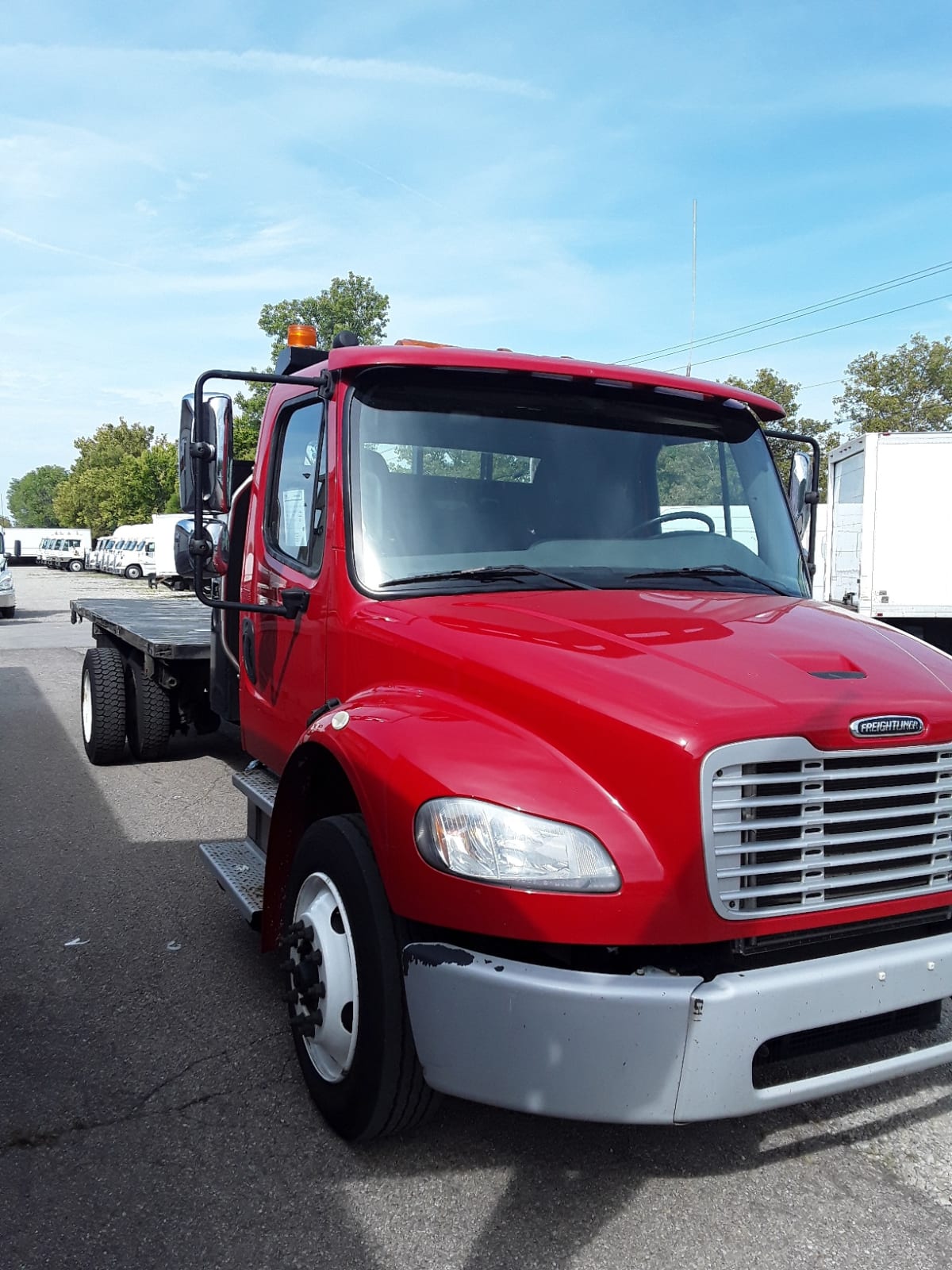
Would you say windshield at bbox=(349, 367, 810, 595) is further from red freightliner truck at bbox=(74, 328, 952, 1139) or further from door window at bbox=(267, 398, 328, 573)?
door window at bbox=(267, 398, 328, 573)

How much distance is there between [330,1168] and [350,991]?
48 cm

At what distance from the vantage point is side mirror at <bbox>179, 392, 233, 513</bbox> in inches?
146

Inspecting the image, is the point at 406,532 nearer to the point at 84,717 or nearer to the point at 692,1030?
the point at 692,1030

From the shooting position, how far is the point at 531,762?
2623mm

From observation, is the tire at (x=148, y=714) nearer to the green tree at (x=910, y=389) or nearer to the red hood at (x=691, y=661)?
the red hood at (x=691, y=661)

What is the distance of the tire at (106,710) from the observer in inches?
329

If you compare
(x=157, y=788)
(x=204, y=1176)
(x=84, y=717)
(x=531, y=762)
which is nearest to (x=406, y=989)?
(x=531, y=762)

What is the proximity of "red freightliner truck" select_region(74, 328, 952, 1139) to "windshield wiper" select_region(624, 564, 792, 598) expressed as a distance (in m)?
0.01

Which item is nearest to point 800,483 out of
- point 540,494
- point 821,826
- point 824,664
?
point 540,494

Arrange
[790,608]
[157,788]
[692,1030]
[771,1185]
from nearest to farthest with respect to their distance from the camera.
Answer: [692,1030]
[771,1185]
[790,608]
[157,788]

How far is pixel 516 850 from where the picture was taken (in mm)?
2496

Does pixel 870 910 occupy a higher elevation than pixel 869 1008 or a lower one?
higher

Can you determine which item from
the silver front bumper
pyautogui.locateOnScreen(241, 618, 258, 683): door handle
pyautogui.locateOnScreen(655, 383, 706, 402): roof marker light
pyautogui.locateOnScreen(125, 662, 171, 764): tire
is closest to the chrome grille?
the silver front bumper

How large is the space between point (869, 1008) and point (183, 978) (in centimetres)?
270
